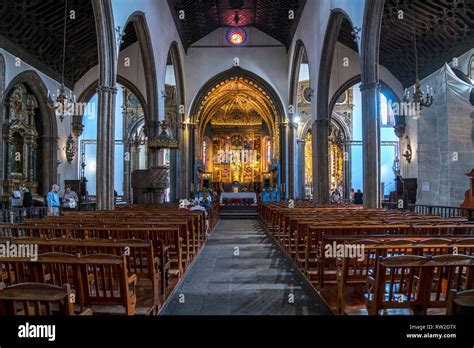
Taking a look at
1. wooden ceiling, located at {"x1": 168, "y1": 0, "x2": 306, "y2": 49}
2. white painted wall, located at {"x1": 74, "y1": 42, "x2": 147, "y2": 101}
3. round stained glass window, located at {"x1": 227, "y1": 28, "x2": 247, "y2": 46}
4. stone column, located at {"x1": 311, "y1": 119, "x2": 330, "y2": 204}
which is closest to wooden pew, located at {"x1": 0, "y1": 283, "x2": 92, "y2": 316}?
stone column, located at {"x1": 311, "y1": 119, "x2": 330, "y2": 204}

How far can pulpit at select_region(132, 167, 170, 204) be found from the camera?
580 inches

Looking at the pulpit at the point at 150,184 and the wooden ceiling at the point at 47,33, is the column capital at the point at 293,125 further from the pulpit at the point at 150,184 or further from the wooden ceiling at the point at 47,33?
the wooden ceiling at the point at 47,33

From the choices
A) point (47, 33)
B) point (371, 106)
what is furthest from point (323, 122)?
point (47, 33)

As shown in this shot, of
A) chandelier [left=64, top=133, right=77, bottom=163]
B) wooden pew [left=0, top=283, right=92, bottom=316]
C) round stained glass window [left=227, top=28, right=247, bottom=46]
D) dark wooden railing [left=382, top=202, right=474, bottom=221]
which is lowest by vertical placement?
dark wooden railing [left=382, top=202, right=474, bottom=221]

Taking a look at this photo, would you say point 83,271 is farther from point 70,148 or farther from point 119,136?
point 119,136

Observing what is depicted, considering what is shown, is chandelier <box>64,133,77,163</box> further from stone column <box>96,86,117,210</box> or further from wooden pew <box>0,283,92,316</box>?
wooden pew <box>0,283,92,316</box>

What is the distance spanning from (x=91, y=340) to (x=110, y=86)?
10255mm

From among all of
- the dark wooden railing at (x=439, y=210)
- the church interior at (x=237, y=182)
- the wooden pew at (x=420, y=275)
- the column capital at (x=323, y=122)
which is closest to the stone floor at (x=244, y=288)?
the church interior at (x=237, y=182)

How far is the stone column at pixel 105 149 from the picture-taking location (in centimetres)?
1112

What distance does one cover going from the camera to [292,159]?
2314cm

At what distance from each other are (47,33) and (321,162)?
37.7 ft

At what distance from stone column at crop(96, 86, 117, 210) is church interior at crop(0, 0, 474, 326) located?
0.06 metres

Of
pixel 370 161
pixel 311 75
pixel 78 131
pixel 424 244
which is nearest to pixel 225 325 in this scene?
pixel 424 244

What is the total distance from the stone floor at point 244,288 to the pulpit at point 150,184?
22.0 feet
